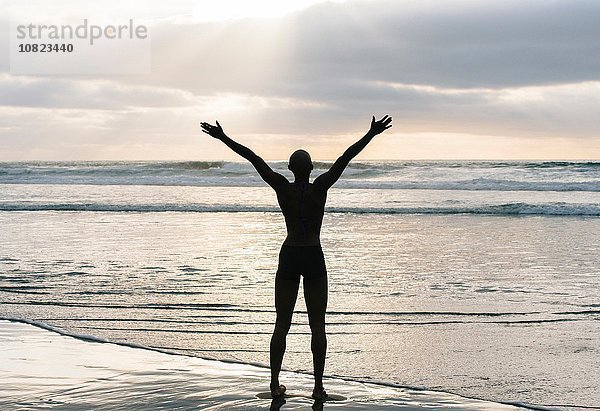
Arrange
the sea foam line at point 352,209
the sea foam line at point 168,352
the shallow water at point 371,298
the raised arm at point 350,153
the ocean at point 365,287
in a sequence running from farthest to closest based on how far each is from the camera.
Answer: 1. the sea foam line at point 352,209
2. the ocean at point 365,287
3. the shallow water at point 371,298
4. the sea foam line at point 168,352
5. the raised arm at point 350,153

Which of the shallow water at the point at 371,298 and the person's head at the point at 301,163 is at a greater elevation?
the person's head at the point at 301,163

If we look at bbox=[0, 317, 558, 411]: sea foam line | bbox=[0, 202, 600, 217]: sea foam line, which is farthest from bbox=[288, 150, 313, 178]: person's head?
bbox=[0, 202, 600, 217]: sea foam line

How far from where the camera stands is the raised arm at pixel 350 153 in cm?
583

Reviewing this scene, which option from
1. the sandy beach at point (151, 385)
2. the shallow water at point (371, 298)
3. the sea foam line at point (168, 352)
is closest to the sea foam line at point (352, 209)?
the shallow water at point (371, 298)

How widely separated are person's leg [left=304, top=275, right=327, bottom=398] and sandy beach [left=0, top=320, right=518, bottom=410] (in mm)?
217

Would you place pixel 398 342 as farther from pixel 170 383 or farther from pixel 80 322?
pixel 80 322

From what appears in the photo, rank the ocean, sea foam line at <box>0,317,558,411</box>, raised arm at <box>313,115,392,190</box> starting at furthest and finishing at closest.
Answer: the ocean, sea foam line at <box>0,317,558,411</box>, raised arm at <box>313,115,392,190</box>

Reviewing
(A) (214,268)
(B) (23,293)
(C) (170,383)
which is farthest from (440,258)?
(C) (170,383)

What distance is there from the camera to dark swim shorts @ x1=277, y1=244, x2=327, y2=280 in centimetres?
608

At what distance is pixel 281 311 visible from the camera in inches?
246

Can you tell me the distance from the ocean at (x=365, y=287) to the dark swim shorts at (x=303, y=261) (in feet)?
5.05

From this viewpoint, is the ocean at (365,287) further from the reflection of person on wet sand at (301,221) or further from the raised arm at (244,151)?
the raised arm at (244,151)

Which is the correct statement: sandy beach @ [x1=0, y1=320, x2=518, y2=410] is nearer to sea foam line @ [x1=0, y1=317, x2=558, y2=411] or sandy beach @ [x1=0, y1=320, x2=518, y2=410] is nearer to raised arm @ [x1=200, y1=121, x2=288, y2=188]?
sea foam line @ [x1=0, y1=317, x2=558, y2=411]

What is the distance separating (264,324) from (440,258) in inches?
258
